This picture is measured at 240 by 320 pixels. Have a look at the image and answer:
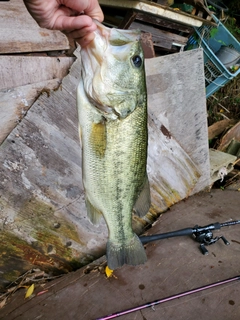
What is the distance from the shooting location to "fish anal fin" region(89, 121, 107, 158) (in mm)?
1897

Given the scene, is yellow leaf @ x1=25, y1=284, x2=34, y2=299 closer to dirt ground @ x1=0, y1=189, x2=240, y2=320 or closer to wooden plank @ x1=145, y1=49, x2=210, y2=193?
dirt ground @ x1=0, y1=189, x2=240, y2=320

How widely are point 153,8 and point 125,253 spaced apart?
3.02m

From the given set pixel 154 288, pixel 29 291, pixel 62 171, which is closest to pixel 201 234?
pixel 154 288

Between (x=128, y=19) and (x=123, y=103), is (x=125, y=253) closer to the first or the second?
(x=123, y=103)

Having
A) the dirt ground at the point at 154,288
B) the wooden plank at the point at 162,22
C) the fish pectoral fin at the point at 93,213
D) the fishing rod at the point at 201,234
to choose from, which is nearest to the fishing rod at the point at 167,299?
the dirt ground at the point at 154,288

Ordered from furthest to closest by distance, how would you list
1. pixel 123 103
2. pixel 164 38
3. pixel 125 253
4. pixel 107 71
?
pixel 164 38
pixel 125 253
pixel 123 103
pixel 107 71

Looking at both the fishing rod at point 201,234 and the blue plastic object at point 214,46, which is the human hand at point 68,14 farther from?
the blue plastic object at point 214,46

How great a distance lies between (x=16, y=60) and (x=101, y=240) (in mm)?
2359

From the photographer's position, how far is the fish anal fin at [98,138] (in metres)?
1.90

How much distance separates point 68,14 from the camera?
180cm

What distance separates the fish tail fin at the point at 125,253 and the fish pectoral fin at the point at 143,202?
297 millimetres

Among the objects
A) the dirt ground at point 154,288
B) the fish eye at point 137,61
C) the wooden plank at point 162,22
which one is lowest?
the dirt ground at point 154,288

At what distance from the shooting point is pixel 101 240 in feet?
12.6

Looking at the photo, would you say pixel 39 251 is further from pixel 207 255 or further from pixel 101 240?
pixel 207 255
